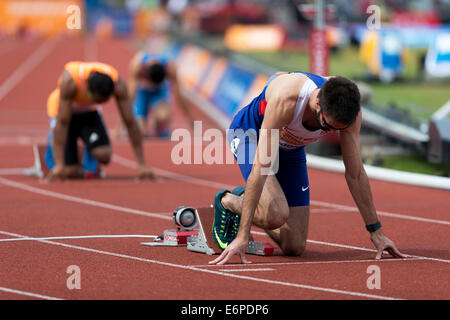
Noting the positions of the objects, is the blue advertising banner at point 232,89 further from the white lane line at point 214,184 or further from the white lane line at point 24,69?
the white lane line at point 24,69

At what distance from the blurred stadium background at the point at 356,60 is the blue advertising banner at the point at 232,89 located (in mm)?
27

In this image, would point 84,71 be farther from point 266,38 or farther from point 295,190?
point 266,38

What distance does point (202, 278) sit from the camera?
6.50 meters

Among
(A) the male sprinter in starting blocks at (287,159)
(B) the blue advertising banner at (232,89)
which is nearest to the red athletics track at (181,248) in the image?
(A) the male sprinter in starting blocks at (287,159)

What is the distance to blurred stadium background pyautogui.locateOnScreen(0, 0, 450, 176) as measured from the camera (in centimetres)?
1428

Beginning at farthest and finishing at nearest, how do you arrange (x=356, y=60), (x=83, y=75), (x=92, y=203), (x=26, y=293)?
1. (x=356, y=60)
2. (x=83, y=75)
3. (x=92, y=203)
4. (x=26, y=293)

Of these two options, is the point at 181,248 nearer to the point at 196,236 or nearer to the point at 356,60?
the point at 196,236

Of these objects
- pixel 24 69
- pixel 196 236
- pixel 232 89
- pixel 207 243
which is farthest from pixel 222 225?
pixel 24 69

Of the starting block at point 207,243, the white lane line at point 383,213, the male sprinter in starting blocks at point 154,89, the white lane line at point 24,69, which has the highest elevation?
the white lane line at point 24,69

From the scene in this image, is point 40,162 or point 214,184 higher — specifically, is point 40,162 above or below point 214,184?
above

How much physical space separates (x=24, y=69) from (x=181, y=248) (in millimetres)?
28277

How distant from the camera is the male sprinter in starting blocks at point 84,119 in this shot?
11.3 meters

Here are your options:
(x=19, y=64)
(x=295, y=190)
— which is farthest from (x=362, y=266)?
(x=19, y=64)

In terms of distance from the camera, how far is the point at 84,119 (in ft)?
41.0
